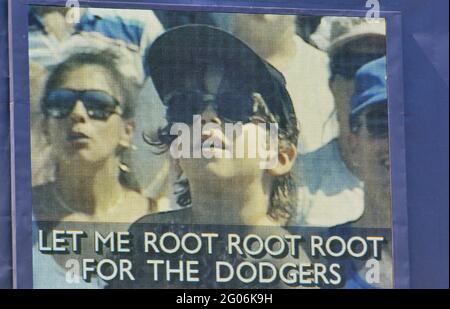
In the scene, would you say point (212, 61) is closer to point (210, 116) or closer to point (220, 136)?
point (210, 116)

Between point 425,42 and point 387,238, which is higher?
point 425,42

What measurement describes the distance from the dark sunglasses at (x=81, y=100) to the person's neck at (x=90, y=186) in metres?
0.26

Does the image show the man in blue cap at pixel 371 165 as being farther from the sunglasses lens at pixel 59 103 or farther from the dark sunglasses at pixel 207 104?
the sunglasses lens at pixel 59 103

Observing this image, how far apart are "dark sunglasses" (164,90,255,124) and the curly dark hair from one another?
0.05 meters

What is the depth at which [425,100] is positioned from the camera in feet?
36.3

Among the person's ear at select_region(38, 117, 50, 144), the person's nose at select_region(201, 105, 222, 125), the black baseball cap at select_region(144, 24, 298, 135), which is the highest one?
the black baseball cap at select_region(144, 24, 298, 135)

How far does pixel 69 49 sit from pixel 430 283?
2357 millimetres

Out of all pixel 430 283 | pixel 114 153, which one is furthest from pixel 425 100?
pixel 114 153

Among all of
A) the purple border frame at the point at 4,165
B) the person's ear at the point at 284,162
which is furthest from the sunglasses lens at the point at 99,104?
the person's ear at the point at 284,162

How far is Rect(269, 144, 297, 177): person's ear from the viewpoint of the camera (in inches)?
425

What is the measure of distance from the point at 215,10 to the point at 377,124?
1.10 metres

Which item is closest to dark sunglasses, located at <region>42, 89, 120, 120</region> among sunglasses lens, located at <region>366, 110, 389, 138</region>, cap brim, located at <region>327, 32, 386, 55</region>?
cap brim, located at <region>327, 32, 386, 55</region>

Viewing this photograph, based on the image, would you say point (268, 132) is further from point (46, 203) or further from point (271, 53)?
point (46, 203)

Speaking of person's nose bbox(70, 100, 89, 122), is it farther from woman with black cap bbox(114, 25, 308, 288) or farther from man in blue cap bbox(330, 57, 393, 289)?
man in blue cap bbox(330, 57, 393, 289)
